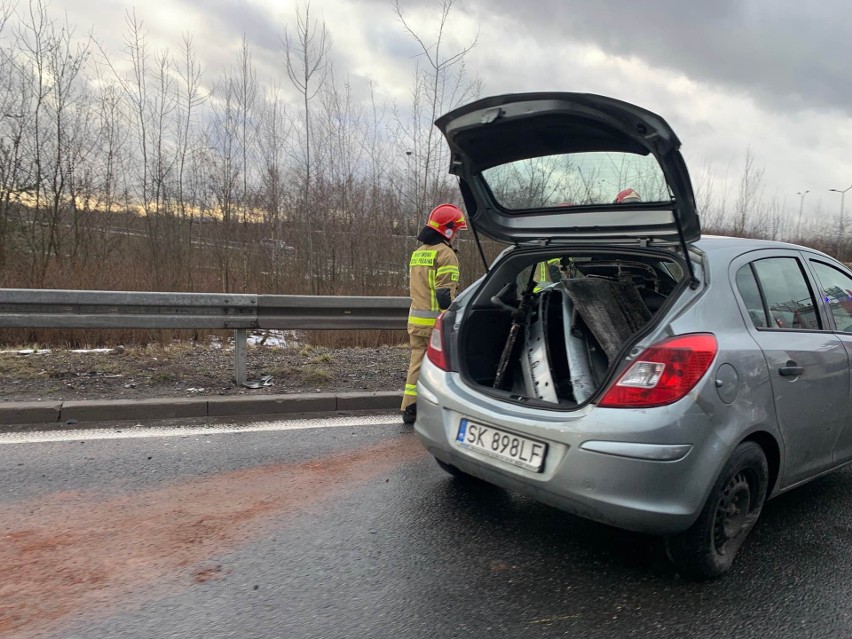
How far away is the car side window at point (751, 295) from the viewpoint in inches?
116

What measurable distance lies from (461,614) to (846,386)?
8.16ft

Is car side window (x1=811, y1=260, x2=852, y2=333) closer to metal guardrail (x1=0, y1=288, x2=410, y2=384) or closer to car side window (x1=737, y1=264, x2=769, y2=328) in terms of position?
car side window (x1=737, y1=264, x2=769, y2=328)

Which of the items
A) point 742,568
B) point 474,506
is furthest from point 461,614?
point 742,568

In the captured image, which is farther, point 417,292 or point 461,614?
point 417,292

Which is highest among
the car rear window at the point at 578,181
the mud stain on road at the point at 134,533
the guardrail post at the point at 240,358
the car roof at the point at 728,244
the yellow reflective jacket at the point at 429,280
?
the car rear window at the point at 578,181

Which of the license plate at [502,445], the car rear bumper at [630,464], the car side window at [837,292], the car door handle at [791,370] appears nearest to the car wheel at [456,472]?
the license plate at [502,445]

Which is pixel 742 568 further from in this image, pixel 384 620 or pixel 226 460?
pixel 226 460

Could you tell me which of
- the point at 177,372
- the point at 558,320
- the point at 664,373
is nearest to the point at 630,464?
the point at 664,373

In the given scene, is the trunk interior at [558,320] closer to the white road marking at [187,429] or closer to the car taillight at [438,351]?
the car taillight at [438,351]

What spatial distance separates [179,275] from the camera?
10.4 metres

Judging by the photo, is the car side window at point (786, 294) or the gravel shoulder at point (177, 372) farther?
the gravel shoulder at point (177, 372)

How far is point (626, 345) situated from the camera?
8.91ft

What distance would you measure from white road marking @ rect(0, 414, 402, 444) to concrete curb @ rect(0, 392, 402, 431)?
0.74 ft

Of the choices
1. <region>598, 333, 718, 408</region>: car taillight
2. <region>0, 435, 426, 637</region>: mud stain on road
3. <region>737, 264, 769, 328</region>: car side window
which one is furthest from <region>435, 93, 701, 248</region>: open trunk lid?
<region>0, 435, 426, 637</region>: mud stain on road
